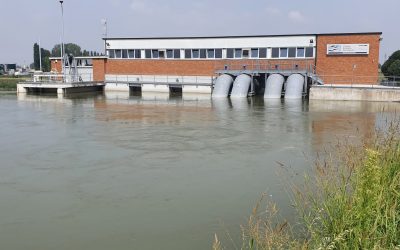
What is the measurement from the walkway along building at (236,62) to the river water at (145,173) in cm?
1246

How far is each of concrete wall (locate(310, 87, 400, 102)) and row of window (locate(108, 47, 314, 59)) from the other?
5493mm

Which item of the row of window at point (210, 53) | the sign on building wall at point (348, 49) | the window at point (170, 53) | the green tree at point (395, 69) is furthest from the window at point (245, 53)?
the green tree at point (395, 69)

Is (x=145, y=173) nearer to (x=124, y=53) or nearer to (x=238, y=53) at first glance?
(x=238, y=53)

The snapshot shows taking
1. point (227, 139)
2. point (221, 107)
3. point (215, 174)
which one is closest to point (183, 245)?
point (215, 174)

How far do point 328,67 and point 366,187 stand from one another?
3062 centimetres

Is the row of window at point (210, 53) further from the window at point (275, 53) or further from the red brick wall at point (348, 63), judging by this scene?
the red brick wall at point (348, 63)

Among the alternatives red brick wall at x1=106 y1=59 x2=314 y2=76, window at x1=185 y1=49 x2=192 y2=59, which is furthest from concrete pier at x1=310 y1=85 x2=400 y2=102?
window at x1=185 y1=49 x2=192 y2=59

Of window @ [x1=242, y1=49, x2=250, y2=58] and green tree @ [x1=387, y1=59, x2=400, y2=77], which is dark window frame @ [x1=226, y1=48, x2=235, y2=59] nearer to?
window @ [x1=242, y1=49, x2=250, y2=58]

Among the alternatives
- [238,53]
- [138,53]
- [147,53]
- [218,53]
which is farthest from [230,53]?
[138,53]

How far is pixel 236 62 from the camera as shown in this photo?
120ft

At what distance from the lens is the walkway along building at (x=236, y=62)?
107ft

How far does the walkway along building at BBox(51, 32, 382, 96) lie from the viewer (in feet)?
107

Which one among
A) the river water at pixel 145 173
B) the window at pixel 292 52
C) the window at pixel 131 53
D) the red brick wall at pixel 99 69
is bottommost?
the river water at pixel 145 173

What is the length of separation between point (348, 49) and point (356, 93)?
5.66m
